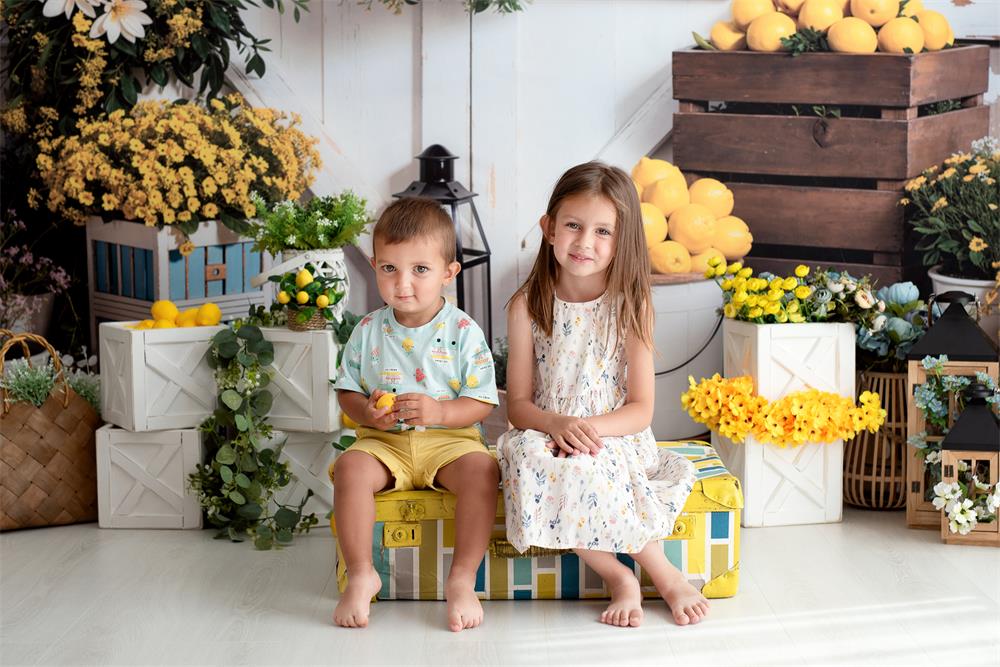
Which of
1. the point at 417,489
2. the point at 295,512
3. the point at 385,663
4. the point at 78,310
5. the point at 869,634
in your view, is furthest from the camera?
the point at 78,310

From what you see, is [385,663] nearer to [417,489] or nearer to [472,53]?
[417,489]

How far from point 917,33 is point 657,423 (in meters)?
1.23

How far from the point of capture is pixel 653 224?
3.10 meters

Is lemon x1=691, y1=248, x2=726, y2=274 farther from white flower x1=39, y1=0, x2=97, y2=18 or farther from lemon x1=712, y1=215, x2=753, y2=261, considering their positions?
white flower x1=39, y1=0, x2=97, y2=18

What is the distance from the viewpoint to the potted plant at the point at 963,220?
2.85 metres

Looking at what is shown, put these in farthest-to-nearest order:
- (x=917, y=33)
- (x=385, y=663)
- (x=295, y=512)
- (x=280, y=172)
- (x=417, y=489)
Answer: (x=280, y=172), (x=917, y=33), (x=295, y=512), (x=417, y=489), (x=385, y=663)

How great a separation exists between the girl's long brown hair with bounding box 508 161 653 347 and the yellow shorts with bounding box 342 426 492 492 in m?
0.29

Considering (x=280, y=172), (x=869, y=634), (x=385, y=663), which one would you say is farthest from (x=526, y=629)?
(x=280, y=172)

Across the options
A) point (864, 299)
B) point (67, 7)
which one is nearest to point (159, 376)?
point (67, 7)

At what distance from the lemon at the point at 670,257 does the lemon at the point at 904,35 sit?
0.74 meters

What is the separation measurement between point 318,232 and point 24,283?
3.76ft

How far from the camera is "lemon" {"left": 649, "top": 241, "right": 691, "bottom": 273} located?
3.11 metres

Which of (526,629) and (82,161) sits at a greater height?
(82,161)

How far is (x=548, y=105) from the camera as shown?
3.30 m
